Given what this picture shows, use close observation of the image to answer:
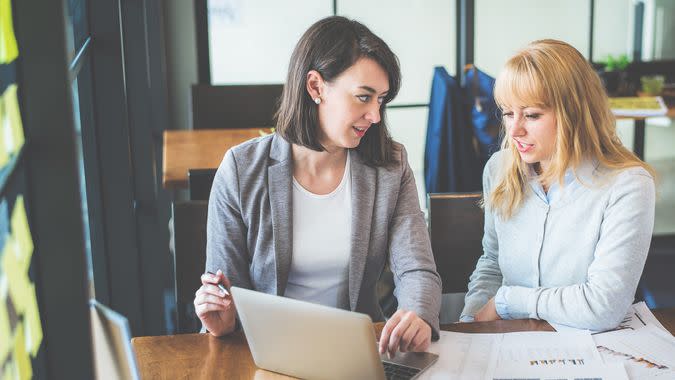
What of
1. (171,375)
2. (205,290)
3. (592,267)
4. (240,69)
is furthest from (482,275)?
(240,69)

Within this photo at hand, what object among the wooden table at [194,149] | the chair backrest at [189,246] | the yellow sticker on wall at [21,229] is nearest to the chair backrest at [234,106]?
the wooden table at [194,149]

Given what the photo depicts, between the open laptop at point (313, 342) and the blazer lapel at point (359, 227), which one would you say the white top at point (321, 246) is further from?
the open laptop at point (313, 342)

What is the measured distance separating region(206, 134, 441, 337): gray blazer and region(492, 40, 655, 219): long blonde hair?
0.32 metres

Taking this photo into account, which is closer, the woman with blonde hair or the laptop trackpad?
the laptop trackpad

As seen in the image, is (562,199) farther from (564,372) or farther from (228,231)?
(228,231)

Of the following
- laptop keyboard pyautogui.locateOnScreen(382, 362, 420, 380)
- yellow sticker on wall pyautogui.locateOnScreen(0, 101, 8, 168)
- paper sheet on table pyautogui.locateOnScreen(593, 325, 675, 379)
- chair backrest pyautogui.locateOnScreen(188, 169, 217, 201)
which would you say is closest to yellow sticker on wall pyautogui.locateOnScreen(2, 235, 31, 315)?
yellow sticker on wall pyautogui.locateOnScreen(0, 101, 8, 168)

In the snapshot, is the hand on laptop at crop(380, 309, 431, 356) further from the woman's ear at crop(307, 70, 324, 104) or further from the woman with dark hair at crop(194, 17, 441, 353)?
the woman's ear at crop(307, 70, 324, 104)

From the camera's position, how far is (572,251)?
63.2 inches

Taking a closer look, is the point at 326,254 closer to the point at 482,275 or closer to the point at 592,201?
the point at 482,275

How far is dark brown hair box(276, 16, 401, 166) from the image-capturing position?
5.23ft

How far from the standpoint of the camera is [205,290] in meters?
1.39

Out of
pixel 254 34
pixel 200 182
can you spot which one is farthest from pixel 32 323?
pixel 254 34

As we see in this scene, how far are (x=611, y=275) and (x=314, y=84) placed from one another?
0.72 metres

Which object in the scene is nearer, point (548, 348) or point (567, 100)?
point (548, 348)
